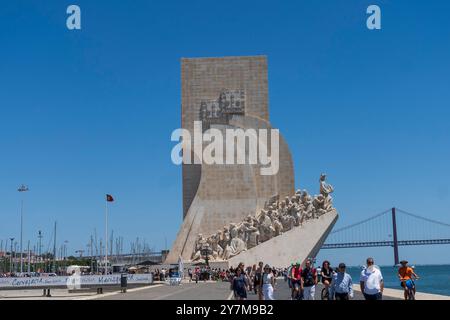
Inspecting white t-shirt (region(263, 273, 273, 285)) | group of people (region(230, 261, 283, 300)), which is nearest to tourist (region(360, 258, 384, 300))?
group of people (region(230, 261, 283, 300))

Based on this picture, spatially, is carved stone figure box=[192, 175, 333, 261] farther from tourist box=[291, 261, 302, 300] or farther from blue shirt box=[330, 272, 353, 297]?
blue shirt box=[330, 272, 353, 297]

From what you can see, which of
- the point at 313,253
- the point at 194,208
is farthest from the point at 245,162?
the point at 313,253

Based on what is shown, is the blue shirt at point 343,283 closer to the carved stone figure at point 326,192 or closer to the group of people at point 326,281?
the group of people at point 326,281

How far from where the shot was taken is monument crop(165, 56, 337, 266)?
30.2 metres

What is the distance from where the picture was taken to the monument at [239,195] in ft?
Answer: 99.1

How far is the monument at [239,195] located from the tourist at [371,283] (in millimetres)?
22030

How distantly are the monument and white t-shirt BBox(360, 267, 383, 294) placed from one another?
22.1m

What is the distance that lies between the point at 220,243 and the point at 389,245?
39.6m

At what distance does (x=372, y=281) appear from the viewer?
26.0ft

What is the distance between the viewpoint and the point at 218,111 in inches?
1403

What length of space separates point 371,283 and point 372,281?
26 mm

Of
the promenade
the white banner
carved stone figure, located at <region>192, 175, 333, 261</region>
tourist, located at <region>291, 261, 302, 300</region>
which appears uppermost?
carved stone figure, located at <region>192, 175, 333, 261</region>

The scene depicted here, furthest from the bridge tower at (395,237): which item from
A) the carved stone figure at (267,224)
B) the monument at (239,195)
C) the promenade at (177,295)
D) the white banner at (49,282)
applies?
the promenade at (177,295)
